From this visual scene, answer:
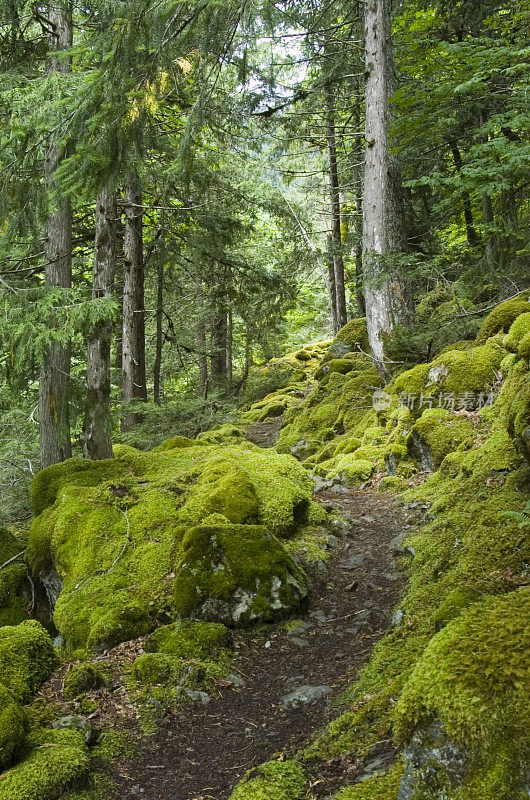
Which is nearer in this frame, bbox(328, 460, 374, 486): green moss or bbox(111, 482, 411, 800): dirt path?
bbox(111, 482, 411, 800): dirt path

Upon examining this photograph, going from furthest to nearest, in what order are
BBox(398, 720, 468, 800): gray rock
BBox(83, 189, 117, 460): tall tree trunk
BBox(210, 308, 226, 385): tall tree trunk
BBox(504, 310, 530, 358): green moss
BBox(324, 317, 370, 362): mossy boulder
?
BBox(210, 308, 226, 385): tall tree trunk
BBox(324, 317, 370, 362): mossy boulder
BBox(83, 189, 117, 460): tall tree trunk
BBox(504, 310, 530, 358): green moss
BBox(398, 720, 468, 800): gray rock

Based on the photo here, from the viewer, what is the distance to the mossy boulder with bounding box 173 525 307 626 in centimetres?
464

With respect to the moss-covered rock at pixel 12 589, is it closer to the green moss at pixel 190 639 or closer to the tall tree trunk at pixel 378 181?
the green moss at pixel 190 639

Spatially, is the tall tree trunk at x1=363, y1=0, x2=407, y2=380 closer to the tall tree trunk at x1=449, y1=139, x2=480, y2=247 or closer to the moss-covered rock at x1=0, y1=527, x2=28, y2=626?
the tall tree trunk at x1=449, y1=139, x2=480, y2=247

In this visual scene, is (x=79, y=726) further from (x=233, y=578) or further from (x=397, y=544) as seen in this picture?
(x=397, y=544)

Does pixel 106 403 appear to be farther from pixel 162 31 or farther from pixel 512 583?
pixel 512 583

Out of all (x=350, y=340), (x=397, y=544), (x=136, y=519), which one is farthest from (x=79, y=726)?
(x=350, y=340)

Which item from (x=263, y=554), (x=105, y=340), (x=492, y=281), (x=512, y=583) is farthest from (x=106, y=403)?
(x=492, y=281)

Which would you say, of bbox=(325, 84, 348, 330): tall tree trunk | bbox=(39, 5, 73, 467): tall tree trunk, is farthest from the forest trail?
bbox=(325, 84, 348, 330): tall tree trunk

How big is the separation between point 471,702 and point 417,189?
49.5 feet

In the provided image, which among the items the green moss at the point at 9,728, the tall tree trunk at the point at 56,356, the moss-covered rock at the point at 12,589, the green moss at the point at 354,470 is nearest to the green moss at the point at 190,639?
the green moss at the point at 9,728

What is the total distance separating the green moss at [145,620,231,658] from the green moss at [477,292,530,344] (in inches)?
242

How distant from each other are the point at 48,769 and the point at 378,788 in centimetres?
182

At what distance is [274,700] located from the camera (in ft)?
12.5
